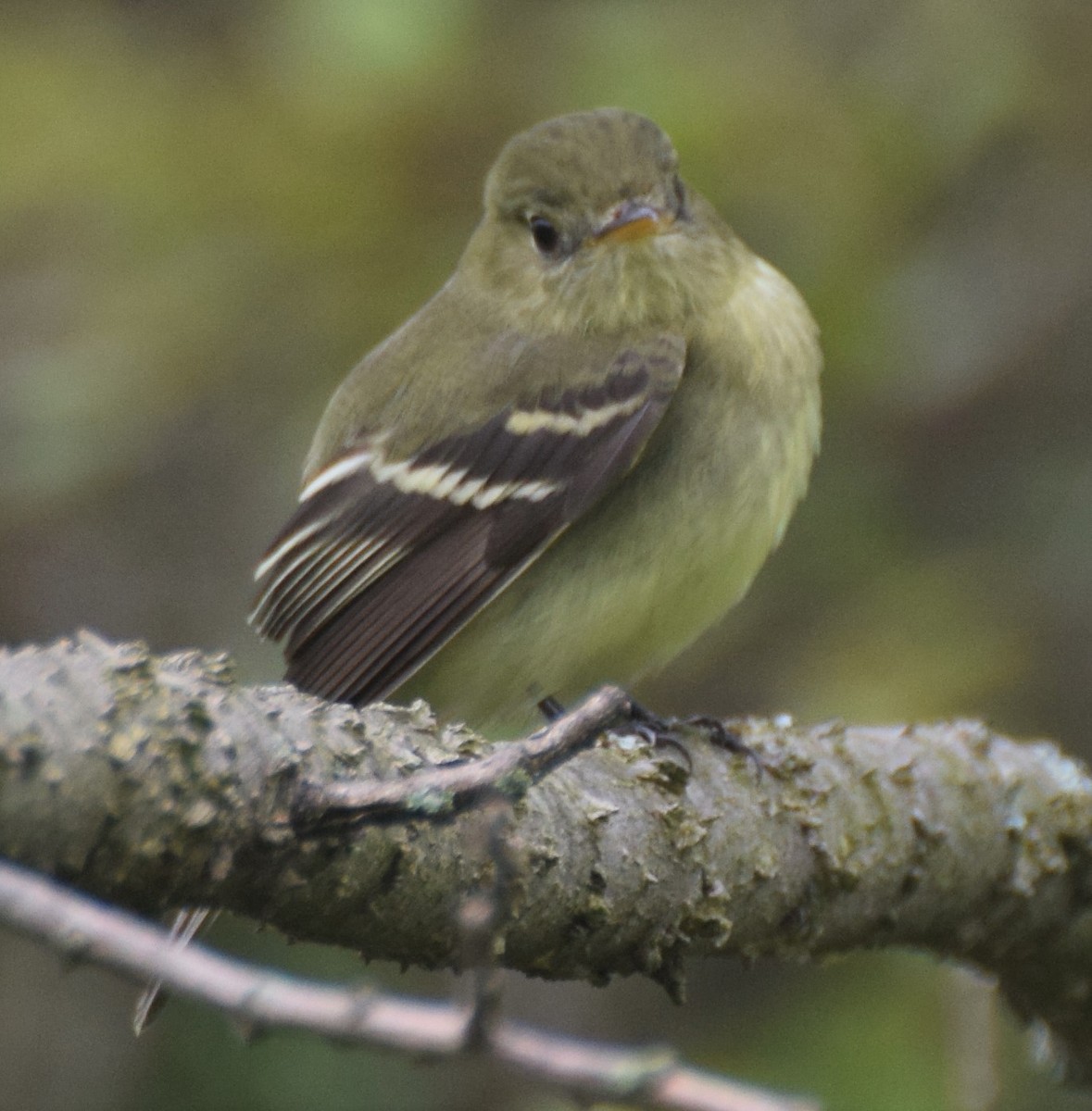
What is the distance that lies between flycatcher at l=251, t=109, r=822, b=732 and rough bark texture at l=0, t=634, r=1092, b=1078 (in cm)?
43

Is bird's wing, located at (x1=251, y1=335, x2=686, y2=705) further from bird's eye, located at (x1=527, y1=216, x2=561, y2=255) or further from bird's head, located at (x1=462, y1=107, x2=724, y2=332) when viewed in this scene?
bird's eye, located at (x1=527, y1=216, x2=561, y2=255)

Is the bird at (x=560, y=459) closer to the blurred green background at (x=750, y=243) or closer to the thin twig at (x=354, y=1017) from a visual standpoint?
the blurred green background at (x=750, y=243)

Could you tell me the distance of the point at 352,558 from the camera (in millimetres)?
3588

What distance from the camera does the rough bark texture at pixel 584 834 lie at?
5.67 ft

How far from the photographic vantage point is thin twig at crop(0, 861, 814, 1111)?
0.98 metres

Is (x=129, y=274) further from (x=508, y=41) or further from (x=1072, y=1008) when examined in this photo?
(x=1072, y=1008)

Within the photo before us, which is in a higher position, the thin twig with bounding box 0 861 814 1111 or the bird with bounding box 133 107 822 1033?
the bird with bounding box 133 107 822 1033

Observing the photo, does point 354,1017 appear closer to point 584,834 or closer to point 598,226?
point 584,834

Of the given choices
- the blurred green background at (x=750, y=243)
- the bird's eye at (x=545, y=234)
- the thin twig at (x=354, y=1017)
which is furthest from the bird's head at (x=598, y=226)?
the thin twig at (x=354, y=1017)

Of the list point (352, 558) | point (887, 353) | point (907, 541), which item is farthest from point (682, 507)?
point (907, 541)

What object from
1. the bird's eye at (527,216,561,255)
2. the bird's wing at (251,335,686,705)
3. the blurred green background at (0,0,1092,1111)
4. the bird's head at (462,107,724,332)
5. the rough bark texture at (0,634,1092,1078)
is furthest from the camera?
the blurred green background at (0,0,1092,1111)

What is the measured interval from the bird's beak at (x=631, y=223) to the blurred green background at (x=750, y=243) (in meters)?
0.58

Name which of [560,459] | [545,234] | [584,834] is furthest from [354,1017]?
[545,234]

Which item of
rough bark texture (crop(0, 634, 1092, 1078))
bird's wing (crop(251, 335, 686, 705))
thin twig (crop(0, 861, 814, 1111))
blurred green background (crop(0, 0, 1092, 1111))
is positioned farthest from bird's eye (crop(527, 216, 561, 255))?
thin twig (crop(0, 861, 814, 1111))
